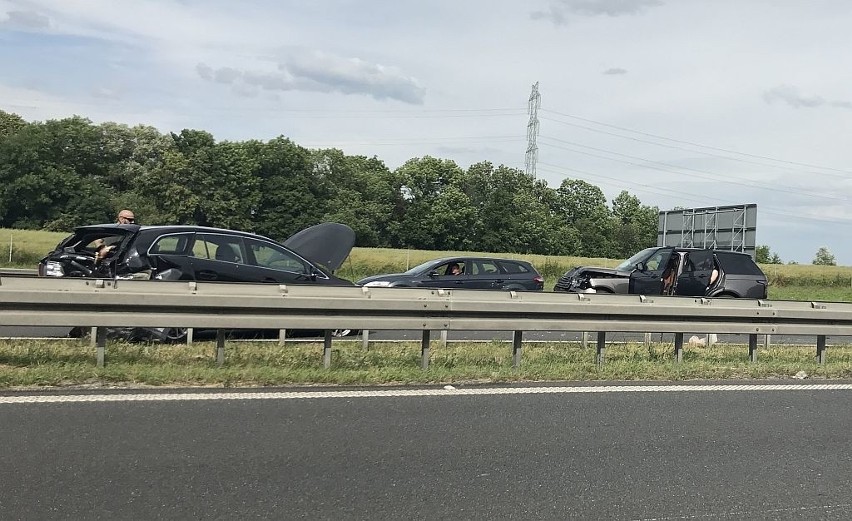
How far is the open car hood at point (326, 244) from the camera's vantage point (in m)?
14.2

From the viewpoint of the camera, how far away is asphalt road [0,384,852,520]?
14.0 ft

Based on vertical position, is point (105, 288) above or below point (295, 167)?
below

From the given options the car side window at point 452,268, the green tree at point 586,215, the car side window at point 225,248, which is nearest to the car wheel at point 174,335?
the car side window at point 225,248

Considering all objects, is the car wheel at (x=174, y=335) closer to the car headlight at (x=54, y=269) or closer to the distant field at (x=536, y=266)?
the car headlight at (x=54, y=269)

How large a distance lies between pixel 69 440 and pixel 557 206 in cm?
10507

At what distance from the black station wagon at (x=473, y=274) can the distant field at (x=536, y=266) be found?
15.4m

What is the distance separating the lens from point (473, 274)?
17.9 m

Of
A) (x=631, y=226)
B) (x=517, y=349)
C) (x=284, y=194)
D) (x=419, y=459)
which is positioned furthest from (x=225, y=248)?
(x=631, y=226)

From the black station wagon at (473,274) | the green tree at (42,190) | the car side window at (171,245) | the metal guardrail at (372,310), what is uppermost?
the green tree at (42,190)

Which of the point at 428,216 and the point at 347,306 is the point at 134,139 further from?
→ the point at 347,306

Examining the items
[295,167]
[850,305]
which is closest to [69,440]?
[850,305]

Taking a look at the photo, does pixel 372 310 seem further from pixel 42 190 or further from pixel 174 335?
pixel 42 190

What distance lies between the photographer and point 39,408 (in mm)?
5762

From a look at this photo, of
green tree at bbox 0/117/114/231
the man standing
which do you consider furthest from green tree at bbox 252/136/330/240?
the man standing
